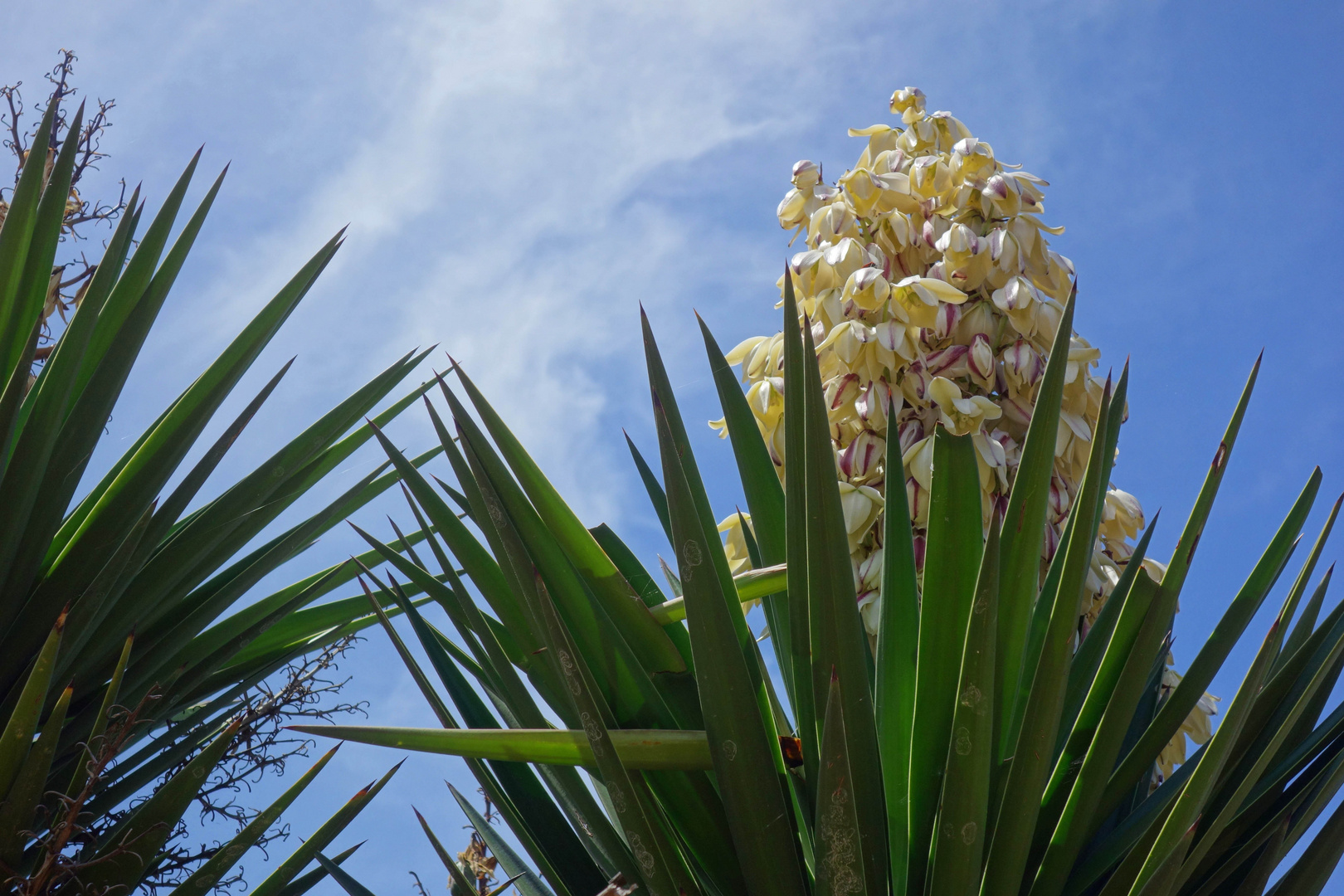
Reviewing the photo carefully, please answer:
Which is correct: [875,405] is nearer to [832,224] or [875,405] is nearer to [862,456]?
[862,456]

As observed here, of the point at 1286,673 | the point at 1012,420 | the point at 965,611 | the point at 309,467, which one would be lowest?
the point at 1286,673

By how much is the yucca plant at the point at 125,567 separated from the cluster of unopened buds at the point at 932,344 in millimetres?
602

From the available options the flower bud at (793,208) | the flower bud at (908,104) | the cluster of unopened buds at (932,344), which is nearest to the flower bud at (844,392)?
the cluster of unopened buds at (932,344)

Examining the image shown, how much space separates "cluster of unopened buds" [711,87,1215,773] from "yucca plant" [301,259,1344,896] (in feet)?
1.33

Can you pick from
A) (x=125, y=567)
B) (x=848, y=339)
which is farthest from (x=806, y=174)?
(x=125, y=567)

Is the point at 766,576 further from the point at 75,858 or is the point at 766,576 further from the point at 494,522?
the point at 75,858

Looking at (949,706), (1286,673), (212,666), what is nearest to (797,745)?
(949,706)

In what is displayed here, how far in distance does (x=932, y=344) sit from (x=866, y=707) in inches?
33.2

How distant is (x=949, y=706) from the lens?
761 mm

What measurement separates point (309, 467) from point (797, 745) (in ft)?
2.89

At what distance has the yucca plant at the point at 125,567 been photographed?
1.08m

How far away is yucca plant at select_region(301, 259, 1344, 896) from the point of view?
0.68 metres

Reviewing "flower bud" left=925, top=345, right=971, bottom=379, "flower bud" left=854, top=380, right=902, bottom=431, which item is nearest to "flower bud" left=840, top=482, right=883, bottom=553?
"flower bud" left=854, top=380, right=902, bottom=431

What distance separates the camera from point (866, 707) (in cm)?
72
